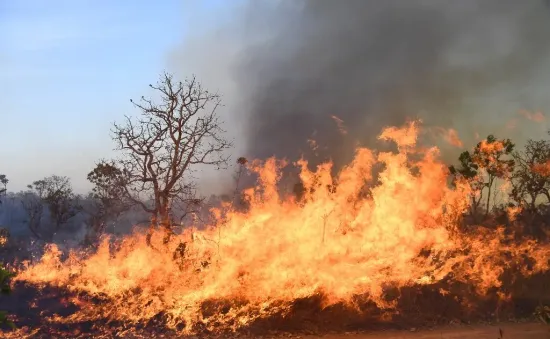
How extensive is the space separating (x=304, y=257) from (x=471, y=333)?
20.7 ft

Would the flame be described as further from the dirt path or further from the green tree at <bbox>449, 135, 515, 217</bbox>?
the dirt path

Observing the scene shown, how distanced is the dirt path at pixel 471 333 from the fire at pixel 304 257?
1.76 meters

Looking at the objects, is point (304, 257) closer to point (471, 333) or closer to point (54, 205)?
point (471, 333)

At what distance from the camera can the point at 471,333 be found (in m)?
13.5

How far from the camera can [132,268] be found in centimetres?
1850

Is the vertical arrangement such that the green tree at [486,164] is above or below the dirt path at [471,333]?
above

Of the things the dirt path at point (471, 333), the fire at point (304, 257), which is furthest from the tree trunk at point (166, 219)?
the dirt path at point (471, 333)

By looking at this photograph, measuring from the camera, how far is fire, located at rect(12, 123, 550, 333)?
15148 millimetres

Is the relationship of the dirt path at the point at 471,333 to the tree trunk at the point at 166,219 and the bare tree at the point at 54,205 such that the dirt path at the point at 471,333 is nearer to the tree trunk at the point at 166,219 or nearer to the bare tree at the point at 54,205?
the tree trunk at the point at 166,219

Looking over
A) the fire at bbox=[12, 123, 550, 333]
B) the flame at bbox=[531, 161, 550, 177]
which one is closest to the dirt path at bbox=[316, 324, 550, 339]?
the fire at bbox=[12, 123, 550, 333]

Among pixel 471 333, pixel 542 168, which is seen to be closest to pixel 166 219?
pixel 471 333

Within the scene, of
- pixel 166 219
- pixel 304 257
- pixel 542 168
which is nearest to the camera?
pixel 304 257

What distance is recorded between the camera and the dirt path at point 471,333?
13180mm

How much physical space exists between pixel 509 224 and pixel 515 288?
12168 millimetres
